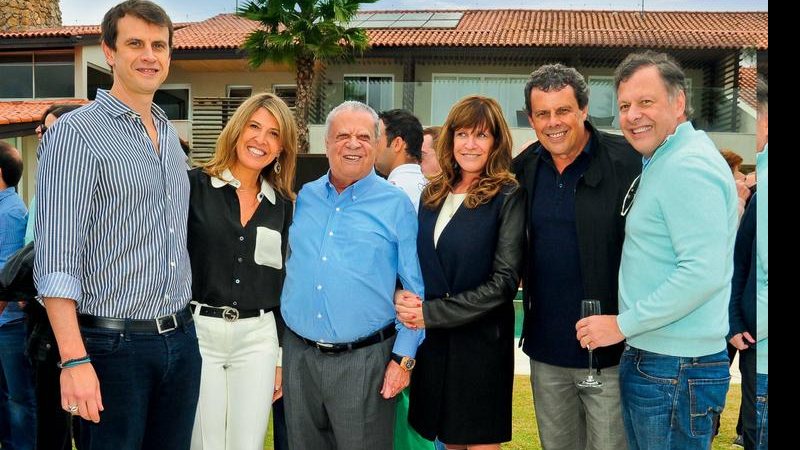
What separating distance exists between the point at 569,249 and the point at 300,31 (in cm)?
1499

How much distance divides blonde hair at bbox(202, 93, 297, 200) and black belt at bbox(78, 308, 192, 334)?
0.86m

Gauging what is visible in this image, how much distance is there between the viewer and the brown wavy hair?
2.83 m

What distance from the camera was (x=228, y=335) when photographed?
2.89 metres

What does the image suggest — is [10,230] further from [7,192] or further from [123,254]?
[123,254]

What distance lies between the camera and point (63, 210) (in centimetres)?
211

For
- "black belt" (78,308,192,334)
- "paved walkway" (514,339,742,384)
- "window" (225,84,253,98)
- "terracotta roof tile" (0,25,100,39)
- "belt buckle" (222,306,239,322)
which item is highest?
"terracotta roof tile" (0,25,100,39)

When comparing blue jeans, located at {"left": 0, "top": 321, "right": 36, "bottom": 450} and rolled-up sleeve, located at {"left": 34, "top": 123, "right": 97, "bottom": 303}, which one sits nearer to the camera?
rolled-up sleeve, located at {"left": 34, "top": 123, "right": 97, "bottom": 303}

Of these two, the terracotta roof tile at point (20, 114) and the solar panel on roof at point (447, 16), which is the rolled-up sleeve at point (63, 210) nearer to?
the terracotta roof tile at point (20, 114)

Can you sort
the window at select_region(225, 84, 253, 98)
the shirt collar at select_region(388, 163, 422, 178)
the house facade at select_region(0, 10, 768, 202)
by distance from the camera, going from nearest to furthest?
the shirt collar at select_region(388, 163, 422, 178) < the house facade at select_region(0, 10, 768, 202) < the window at select_region(225, 84, 253, 98)

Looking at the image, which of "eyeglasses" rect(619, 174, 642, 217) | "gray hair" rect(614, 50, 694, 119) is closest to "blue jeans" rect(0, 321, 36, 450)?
"eyeglasses" rect(619, 174, 642, 217)

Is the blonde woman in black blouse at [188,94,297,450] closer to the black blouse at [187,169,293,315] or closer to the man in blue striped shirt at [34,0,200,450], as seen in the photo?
the black blouse at [187,169,293,315]
